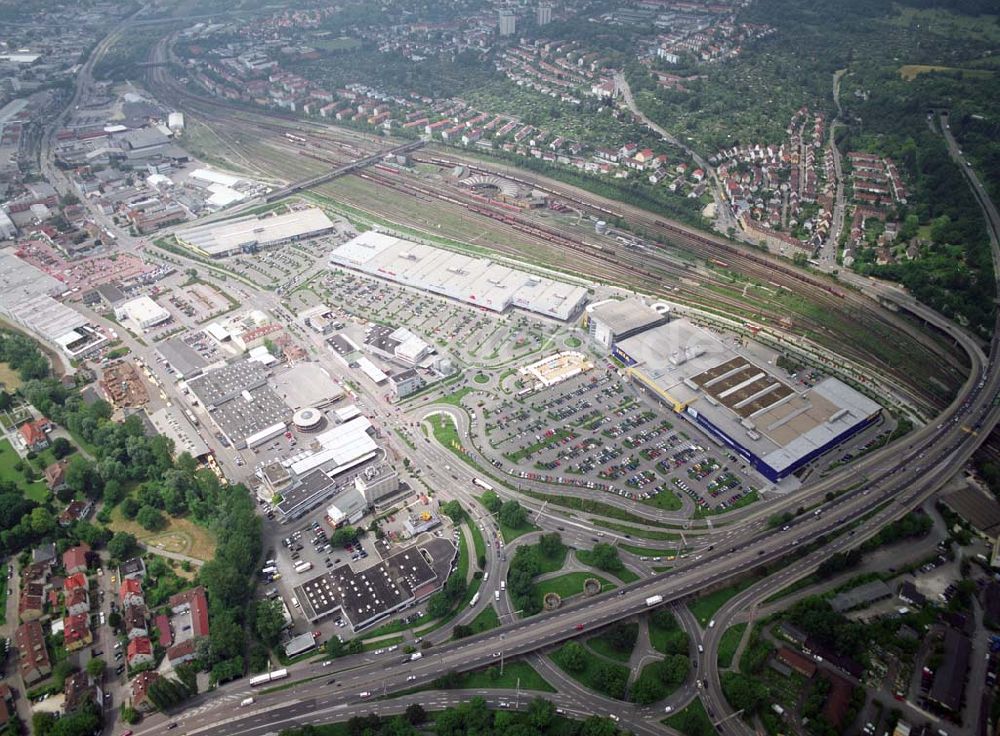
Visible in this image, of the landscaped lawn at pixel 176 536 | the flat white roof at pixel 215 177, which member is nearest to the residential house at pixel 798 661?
the landscaped lawn at pixel 176 536

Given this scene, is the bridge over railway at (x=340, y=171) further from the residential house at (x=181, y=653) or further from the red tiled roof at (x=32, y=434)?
the residential house at (x=181, y=653)

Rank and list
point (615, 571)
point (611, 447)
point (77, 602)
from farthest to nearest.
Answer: point (611, 447) → point (615, 571) → point (77, 602)

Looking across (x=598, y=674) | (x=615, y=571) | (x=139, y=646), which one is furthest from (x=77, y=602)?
(x=615, y=571)

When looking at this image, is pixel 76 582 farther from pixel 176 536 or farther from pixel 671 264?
pixel 671 264

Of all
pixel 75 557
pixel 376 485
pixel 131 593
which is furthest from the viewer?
pixel 376 485

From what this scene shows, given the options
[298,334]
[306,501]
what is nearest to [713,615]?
[306,501]

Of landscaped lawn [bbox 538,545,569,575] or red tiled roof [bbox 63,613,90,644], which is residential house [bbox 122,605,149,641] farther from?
landscaped lawn [bbox 538,545,569,575]

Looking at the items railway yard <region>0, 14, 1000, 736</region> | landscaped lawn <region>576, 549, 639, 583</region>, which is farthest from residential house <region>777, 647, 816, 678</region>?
landscaped lawn <region>576, 549, 639, 583</region>
